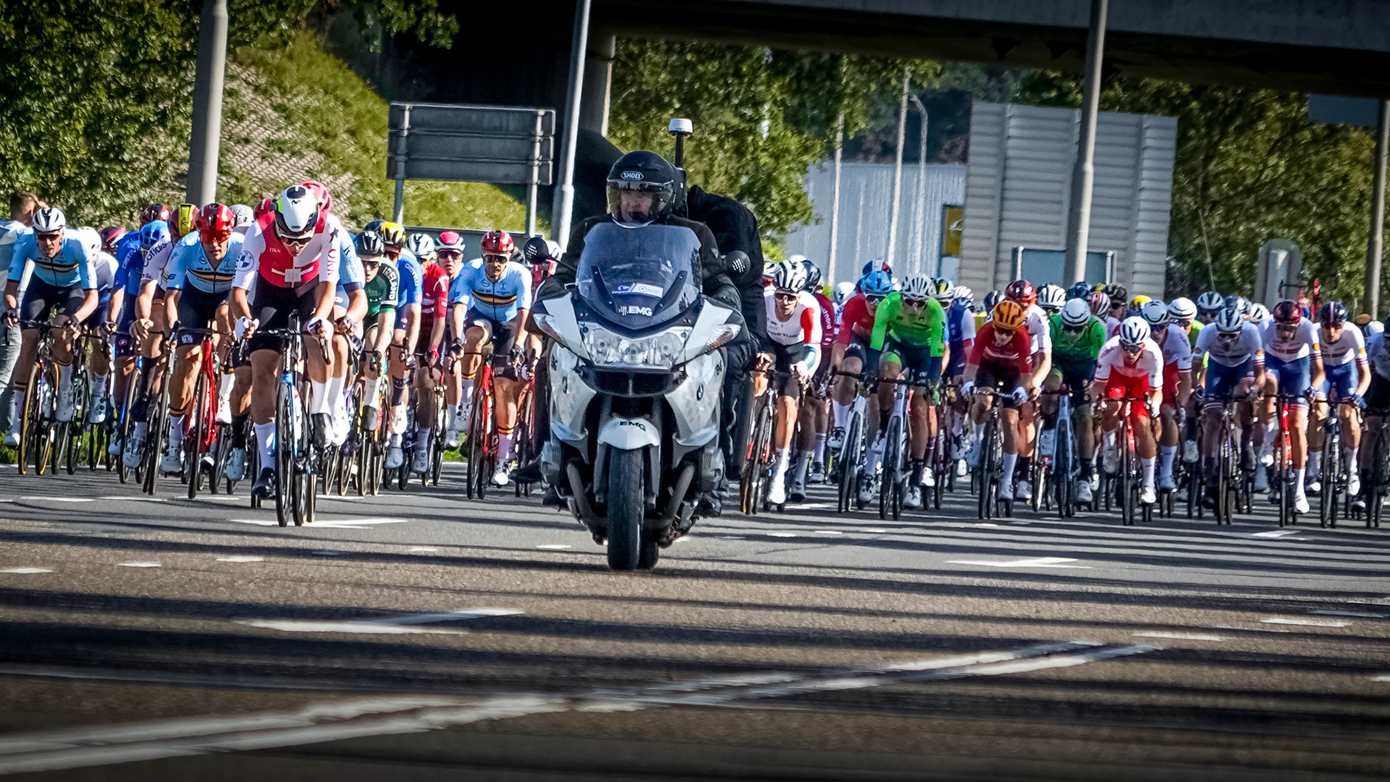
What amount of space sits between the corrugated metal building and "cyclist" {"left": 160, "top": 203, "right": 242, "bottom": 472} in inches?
757

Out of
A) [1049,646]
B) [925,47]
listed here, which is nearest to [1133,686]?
[1049,646]

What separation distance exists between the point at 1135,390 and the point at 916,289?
9.35 ft

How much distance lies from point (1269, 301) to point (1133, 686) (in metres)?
29.8

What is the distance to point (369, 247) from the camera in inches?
733

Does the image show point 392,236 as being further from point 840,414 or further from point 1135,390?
point 1135,390

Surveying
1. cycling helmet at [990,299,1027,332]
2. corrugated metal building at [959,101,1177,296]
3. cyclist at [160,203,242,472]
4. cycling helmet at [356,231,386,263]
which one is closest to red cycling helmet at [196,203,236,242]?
cyclist at [160,203,242,472]

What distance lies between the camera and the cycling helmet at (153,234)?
1931cm

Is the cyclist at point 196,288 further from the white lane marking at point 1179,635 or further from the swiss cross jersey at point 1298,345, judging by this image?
the swiss cross jersey at point 1298,345

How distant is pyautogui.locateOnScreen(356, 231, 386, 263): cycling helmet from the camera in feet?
61.0

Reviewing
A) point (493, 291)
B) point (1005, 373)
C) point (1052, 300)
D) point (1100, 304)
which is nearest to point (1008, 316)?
point (1005, 373)

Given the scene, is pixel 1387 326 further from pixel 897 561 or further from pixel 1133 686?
pixel 1133 686

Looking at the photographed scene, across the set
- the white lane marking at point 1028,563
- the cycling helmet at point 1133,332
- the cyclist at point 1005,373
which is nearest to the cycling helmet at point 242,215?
the cyclist at point 1005,373

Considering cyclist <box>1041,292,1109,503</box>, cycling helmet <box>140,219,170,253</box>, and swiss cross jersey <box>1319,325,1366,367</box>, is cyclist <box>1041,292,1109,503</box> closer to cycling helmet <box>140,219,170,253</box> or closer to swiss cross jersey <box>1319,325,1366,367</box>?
swiss cross jersey <box>1319,325,1366,367</box>

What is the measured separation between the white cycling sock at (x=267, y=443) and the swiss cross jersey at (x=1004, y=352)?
7.88 metres
